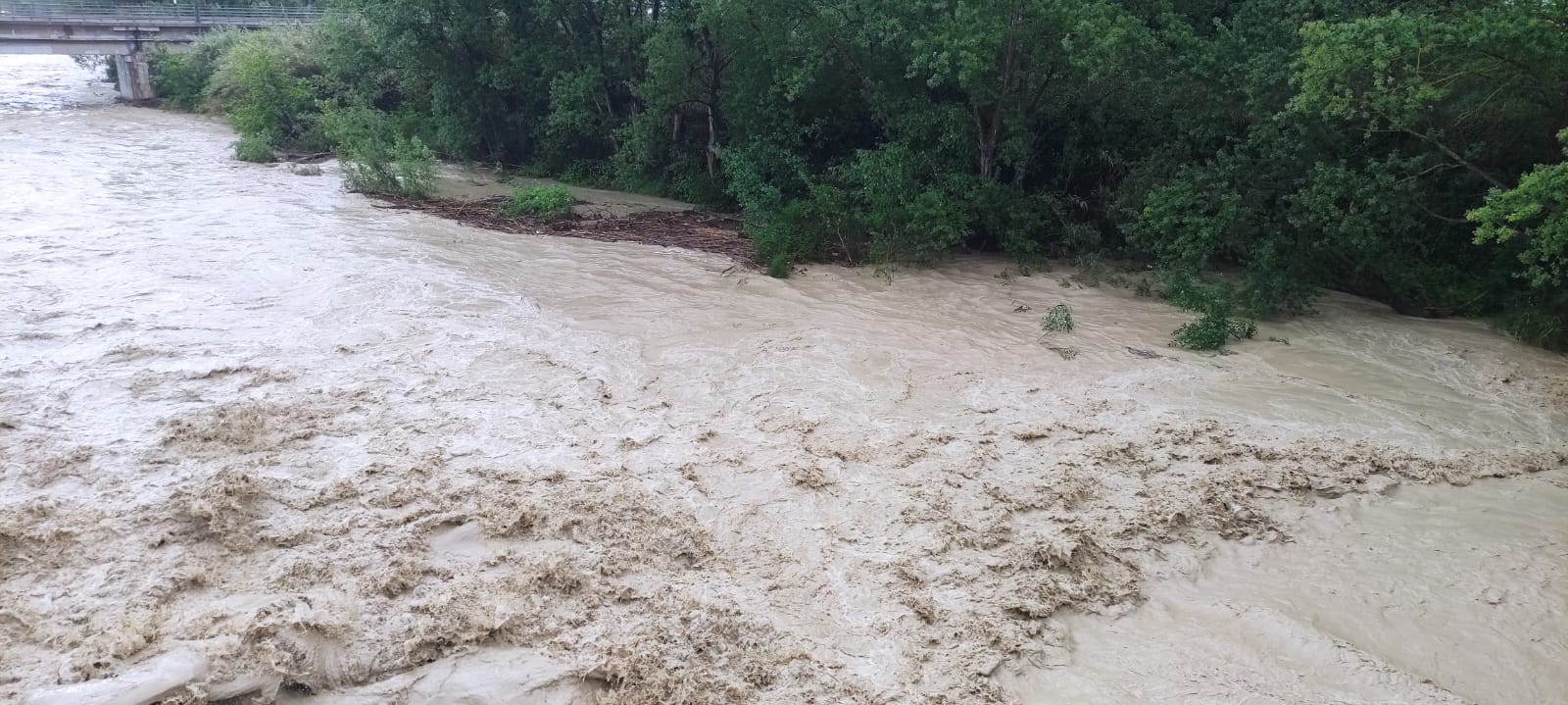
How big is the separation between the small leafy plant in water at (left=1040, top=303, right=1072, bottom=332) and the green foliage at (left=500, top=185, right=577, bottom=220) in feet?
28.3

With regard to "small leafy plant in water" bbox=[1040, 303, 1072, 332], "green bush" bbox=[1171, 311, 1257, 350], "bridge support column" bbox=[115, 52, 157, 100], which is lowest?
"small leafy plant in water" bbox=[1040, 303, 1072, 332]

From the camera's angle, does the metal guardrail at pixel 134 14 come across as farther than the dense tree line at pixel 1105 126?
Yes

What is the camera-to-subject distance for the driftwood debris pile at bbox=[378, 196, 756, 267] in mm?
14484

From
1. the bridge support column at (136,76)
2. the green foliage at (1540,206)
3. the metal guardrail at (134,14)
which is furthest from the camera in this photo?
the bridge support column at (136,76)

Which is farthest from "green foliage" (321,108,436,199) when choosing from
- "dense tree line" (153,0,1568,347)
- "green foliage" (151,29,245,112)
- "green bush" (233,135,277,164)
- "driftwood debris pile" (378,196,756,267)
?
"green foliage" (151,29,245,112)

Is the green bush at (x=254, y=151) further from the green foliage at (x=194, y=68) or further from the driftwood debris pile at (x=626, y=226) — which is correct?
the green foliage at (x=194, y=68)

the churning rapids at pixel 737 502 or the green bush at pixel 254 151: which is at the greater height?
the green bush at pixel 254 151

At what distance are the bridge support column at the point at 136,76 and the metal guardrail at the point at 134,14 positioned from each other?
1.42 metres

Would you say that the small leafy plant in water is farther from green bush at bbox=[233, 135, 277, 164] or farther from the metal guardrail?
→ the metal guardrail

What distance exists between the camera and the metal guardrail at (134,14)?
3378cm

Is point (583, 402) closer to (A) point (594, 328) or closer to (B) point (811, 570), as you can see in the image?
(A) point (594, 328)

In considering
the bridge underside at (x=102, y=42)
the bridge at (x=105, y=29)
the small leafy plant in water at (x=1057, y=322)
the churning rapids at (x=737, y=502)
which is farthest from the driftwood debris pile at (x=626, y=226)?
the bridge underside at (x=102, y=42)

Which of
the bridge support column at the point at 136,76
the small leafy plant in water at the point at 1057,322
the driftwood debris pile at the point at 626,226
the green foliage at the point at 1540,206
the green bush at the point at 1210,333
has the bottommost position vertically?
the driftwood debris pile at the point at 626,226

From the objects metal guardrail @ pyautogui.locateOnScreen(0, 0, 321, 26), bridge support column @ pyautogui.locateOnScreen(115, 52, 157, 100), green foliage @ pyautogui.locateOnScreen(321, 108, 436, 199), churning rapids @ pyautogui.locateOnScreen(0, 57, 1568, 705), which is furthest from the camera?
bridge support column @ pyautogui.locateOnScreen(115, 52, 157, 100)
